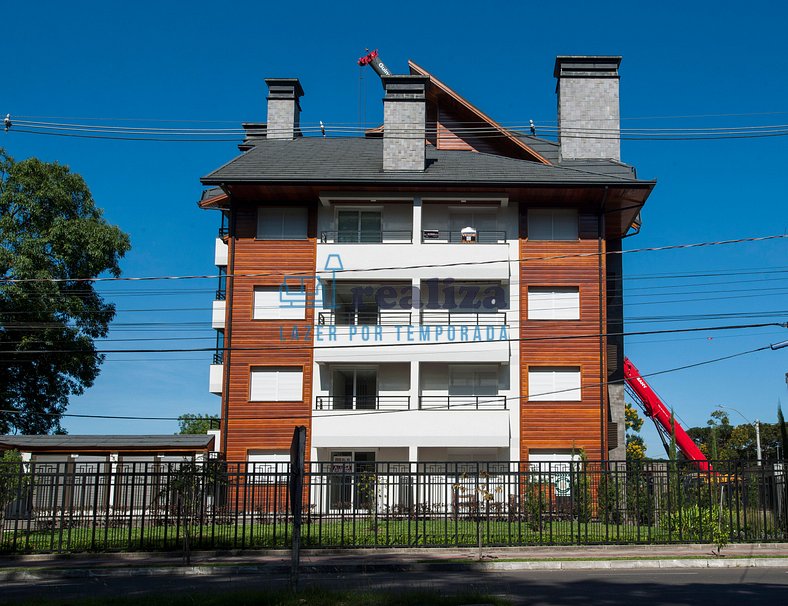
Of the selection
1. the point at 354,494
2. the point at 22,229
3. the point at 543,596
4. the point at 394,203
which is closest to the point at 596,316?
the point at 394,203

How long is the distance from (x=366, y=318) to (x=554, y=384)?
728 cm

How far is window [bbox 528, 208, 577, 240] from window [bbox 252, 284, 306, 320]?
28.2 ft

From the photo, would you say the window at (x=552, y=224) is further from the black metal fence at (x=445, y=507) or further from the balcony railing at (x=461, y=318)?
the black metal fence at (x=445, y=507)

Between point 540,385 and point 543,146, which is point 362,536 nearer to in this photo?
point 540,385

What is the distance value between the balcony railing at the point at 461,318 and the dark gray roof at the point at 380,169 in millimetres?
4702

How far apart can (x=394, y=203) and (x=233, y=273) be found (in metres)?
6.41

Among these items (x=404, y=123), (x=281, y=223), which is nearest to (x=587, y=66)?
(x=404, y=123)

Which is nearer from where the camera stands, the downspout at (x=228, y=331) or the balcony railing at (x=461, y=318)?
the downspout at (x=228, y=331)

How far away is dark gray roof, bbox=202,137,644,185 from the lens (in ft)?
113

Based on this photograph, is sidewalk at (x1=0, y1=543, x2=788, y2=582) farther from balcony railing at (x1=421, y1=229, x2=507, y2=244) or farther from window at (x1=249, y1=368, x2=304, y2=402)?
balcony railing at (x1=421, y1=229, x2=507, y2=244)

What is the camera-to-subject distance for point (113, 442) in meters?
37.9

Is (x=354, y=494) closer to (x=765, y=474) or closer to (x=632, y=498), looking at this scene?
(x=632, y=498)

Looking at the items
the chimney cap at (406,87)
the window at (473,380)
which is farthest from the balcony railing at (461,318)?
the chimney cap at (406,87)

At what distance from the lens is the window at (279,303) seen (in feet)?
115
